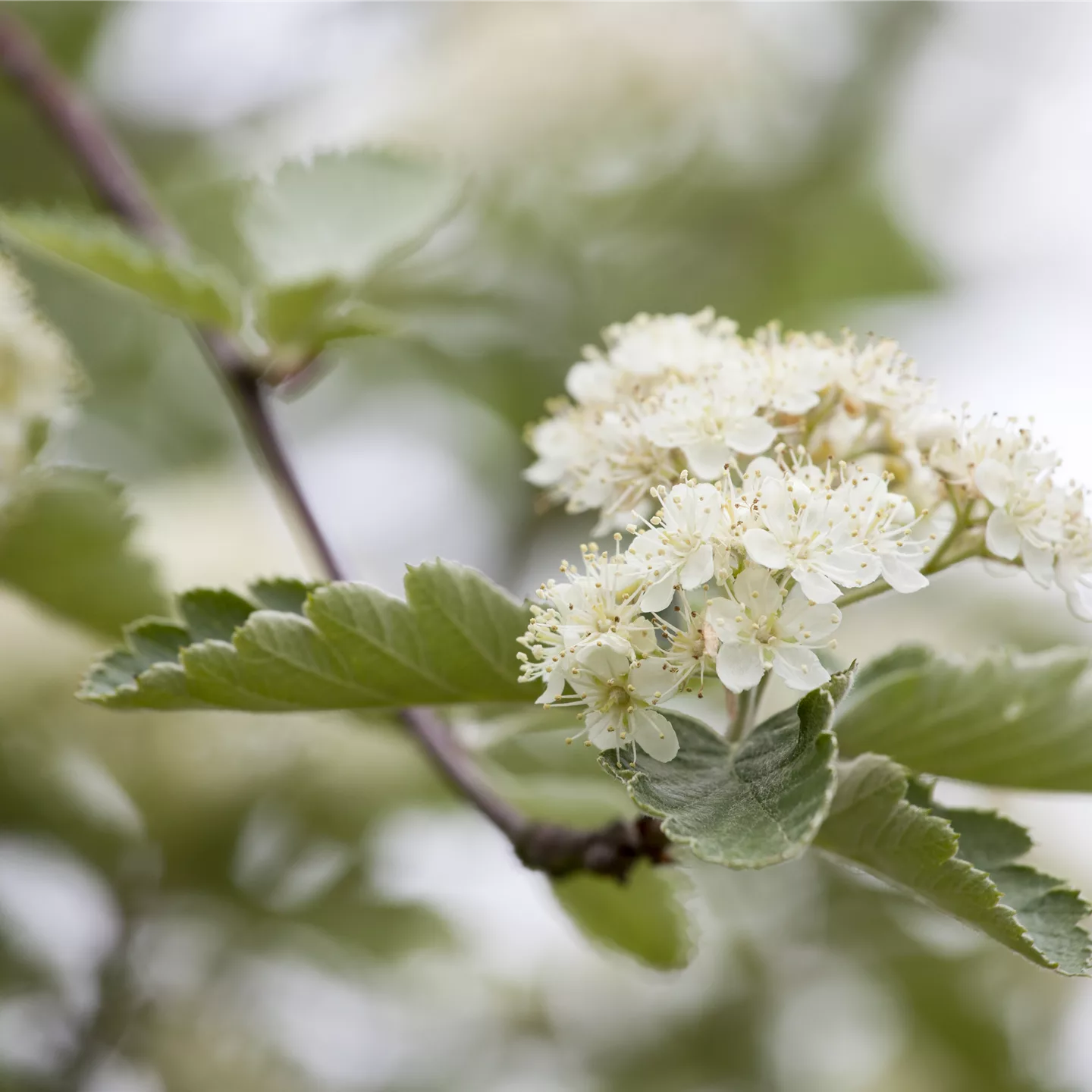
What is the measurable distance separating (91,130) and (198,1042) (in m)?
0.94

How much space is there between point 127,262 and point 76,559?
24 centimetres

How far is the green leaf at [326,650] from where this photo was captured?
64cm

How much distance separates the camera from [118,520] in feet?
3.30

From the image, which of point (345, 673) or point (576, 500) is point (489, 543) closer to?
point (576, 500)

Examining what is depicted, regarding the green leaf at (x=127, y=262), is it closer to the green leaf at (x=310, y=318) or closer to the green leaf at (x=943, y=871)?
the green leaf at (x=310, y=318)

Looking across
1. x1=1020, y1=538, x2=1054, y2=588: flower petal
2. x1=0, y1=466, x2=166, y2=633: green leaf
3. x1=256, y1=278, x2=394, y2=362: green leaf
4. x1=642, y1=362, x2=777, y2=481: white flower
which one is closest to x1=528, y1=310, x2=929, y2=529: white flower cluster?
x1=642, y1=362, x2=777, y2=481: white flower

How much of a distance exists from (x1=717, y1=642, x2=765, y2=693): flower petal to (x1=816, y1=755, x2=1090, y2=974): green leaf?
8cm

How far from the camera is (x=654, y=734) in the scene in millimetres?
608

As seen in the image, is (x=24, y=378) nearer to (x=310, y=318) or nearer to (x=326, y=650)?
(x=310, y=318)

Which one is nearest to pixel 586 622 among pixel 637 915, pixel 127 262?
pixel 637 915

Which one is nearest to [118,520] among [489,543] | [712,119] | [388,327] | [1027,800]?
[388,327]

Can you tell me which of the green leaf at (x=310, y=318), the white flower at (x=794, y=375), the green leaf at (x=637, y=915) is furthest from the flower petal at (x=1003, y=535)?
the green leaf at (x=310, y=318)

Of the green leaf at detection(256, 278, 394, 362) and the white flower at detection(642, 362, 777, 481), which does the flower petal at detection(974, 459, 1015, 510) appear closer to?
the white flower at detection(642, 362, 777, 481)

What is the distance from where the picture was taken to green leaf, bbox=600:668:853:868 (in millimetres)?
536
